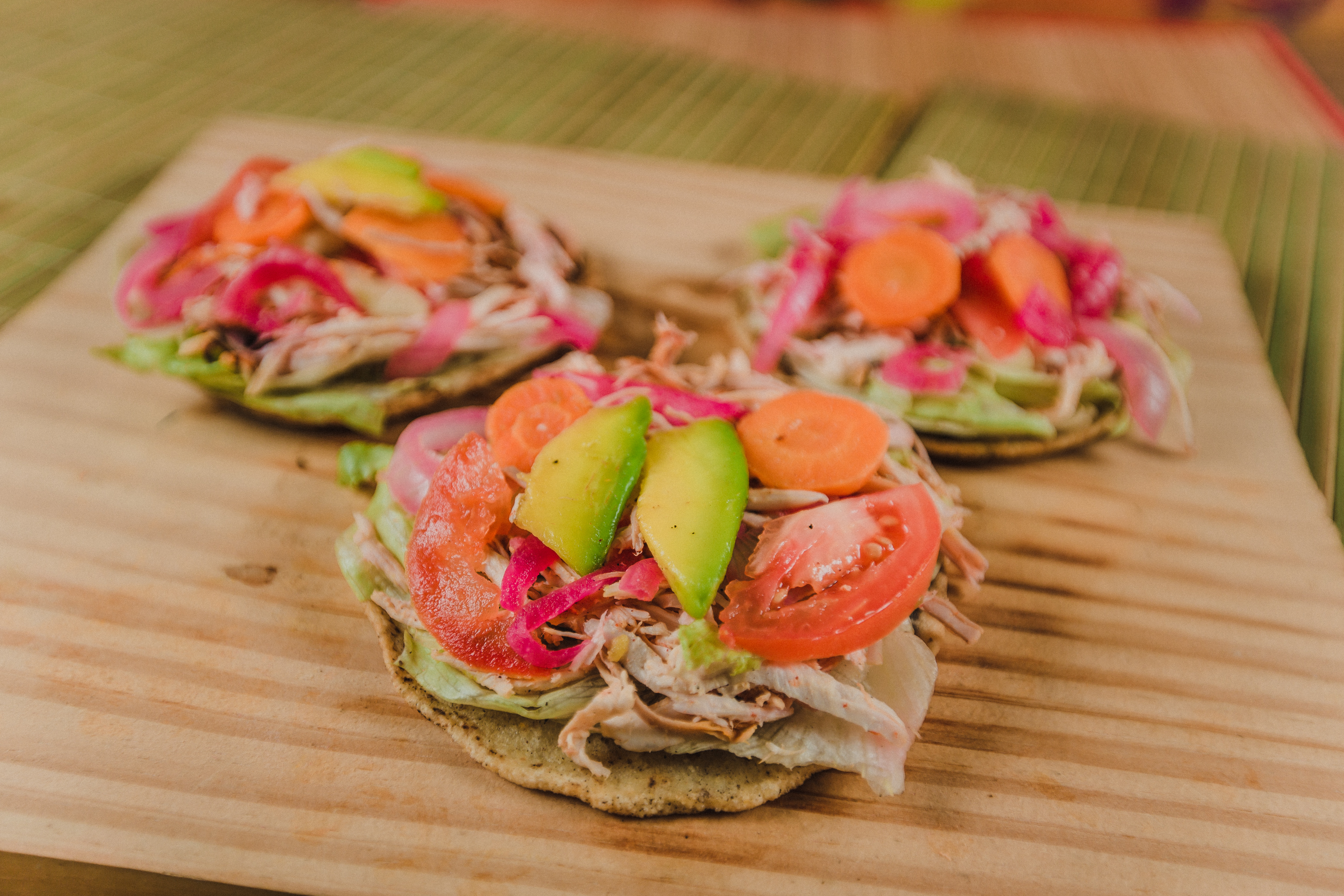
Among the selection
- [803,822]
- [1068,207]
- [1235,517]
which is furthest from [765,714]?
[1068,207]

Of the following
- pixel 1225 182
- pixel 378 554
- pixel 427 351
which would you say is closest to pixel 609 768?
pixel 378 554

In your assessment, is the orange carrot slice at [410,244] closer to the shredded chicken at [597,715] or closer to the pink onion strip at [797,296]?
the pink onion strip at [797,296]

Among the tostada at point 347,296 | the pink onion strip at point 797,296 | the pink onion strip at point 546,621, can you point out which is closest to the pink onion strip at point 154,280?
the tostada at point 347,296

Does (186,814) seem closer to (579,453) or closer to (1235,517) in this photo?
(579,453)

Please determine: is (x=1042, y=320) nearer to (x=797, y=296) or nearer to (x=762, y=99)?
(x=797, y=296)

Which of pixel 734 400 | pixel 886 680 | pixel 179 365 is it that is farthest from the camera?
pixel 179 365

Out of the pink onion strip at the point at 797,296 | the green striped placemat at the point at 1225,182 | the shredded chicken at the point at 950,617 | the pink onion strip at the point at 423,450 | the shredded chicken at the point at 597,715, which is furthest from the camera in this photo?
the green striped placemat at the point at 1225,182

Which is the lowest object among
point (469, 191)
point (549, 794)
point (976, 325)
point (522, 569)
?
point (549, 794)
